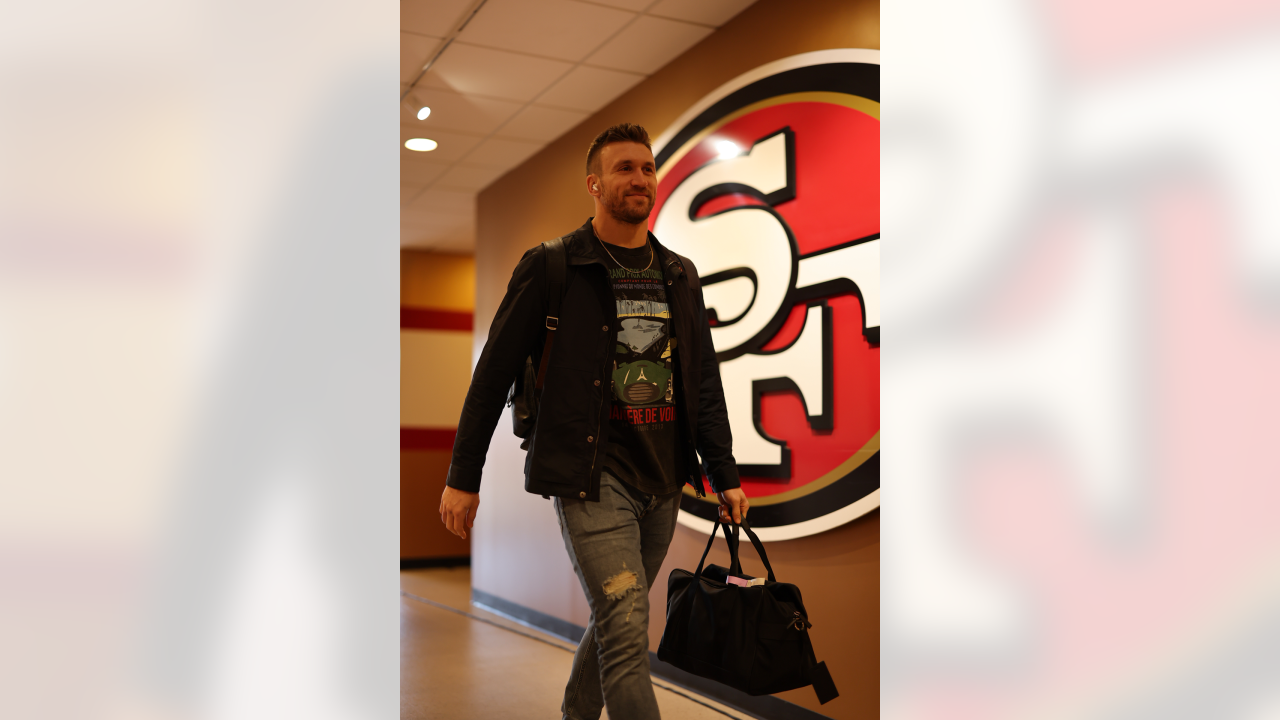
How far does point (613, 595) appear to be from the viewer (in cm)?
181

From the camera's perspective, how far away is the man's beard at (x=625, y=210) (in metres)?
2.03

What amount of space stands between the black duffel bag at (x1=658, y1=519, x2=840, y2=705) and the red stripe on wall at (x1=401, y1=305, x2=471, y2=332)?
6434 mm

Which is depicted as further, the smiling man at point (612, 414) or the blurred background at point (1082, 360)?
the smiling man at point (612, 414)

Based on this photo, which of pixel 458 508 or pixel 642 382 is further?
pixel 642 382

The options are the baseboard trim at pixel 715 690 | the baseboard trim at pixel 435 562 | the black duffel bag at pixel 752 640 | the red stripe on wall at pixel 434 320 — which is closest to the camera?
the black duffel bag at pixel 752 640

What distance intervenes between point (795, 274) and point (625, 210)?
1.18 metres

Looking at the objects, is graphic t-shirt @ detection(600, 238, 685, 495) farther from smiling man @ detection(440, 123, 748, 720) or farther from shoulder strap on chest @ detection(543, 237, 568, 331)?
shoulder strap on chest @ detection(543, 237, 568, 331)

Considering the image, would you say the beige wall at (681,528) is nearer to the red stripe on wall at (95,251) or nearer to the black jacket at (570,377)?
the black jacket at (570,377)

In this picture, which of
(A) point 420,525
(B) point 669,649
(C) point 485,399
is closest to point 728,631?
(B) point 669,649

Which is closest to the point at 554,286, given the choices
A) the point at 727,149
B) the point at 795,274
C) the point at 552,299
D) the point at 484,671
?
the point at 552,299

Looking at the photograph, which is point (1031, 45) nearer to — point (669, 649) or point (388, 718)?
point (388, 718)

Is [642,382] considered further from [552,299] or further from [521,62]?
[521,62]

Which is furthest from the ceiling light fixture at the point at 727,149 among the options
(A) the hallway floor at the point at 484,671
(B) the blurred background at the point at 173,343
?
(B) the blurred background at the point at 173,343

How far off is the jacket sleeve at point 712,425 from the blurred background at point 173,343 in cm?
153
